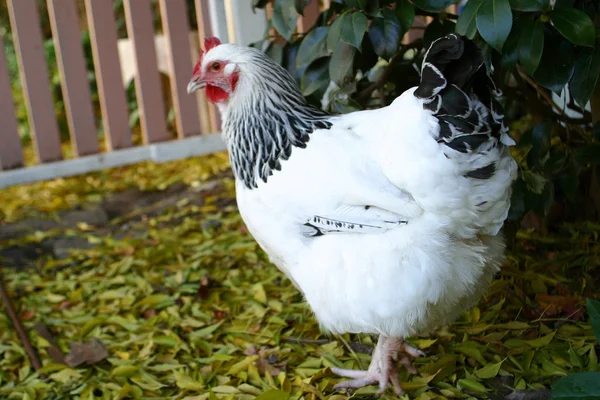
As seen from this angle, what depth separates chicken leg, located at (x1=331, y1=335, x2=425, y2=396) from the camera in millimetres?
2078

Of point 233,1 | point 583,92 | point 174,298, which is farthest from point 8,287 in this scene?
point 583,92

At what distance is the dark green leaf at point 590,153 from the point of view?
2172 mm

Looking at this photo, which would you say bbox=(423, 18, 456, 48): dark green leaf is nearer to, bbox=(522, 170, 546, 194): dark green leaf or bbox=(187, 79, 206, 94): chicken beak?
bbox=(522, 170, 546, 194): dark green leaf

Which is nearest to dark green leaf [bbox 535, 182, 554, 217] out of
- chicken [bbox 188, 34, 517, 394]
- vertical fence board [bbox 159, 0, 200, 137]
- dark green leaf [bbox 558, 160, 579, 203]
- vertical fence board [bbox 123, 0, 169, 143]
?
dark green leaf [bbox 558, 160, 579, 203]

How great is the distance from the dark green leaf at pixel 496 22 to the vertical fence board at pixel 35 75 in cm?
304

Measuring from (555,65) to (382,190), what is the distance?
0.70 m

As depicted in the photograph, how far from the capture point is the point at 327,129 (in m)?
1.99

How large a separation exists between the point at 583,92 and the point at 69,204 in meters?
3.57

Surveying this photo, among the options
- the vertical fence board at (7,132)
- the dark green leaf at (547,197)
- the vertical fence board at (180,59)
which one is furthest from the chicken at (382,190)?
the vertical fence board at (7,132)

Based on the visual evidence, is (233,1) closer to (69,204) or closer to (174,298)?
(174,298)

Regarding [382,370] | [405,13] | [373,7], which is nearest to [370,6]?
[373,7]

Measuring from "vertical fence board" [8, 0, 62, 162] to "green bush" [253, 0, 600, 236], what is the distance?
197 cm

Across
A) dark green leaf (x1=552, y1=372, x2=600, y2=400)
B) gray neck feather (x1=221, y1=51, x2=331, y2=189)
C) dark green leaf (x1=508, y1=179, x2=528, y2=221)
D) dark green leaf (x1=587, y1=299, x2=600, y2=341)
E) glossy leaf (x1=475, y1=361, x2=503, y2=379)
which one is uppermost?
gray neck feather (x1=221, y1=51, x2=331, y2=189)

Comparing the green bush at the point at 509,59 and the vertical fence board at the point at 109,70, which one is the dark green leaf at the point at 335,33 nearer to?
the green bush at the point at 509,59
